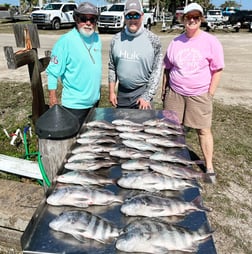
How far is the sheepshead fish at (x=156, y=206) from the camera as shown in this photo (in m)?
1.73

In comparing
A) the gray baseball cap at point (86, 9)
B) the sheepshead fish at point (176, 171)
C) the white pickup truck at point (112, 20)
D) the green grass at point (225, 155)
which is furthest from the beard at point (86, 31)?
the white pickup truck at point (112, 20)

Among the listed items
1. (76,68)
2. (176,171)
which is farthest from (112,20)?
(176,171)

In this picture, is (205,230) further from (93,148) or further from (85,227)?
(93,148)

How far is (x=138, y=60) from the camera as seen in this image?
3.62m

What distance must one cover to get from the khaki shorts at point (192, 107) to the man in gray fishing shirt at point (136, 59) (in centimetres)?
27

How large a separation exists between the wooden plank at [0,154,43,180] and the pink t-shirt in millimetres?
2186

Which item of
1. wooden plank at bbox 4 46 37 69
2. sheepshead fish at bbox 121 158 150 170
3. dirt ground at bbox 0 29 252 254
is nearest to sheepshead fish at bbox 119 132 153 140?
sheepshead fish at bbox 121 158 150 170

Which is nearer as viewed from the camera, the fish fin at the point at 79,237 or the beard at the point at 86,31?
the fish fin at the point at 79,237

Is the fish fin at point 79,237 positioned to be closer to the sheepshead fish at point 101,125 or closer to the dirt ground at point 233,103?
the sheepshead fish at point 101,125

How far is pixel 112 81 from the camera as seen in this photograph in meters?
4.08

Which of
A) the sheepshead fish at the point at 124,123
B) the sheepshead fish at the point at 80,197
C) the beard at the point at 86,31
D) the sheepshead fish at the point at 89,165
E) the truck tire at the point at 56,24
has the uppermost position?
the beard at the point at 86,31

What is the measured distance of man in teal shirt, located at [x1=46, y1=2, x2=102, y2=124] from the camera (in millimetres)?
3287

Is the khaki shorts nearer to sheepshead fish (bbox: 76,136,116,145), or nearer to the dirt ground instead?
the dirt ground

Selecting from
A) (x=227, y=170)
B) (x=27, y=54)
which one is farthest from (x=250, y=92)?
(x=27, y=54)
